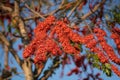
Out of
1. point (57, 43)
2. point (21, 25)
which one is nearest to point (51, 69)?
point (21, 25)

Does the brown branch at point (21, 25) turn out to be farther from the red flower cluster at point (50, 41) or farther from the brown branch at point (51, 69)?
the red flower cluster at point (50, 41)

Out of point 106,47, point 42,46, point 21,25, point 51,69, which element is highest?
point 21,25

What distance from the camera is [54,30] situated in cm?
509

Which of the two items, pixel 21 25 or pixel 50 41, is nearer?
pixel 50 41

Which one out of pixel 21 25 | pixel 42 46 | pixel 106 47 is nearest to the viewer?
pixel 42 46

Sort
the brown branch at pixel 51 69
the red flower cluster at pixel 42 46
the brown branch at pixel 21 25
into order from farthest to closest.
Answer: the brown branch at pixel 51 69 < the brown branch at pixel 21 25 < the red flower cluster at pixel 42 46

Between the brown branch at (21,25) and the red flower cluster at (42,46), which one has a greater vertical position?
the brown branch at (21,25)

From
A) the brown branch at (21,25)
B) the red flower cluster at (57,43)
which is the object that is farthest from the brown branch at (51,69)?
the red flower cluster at (57,43)

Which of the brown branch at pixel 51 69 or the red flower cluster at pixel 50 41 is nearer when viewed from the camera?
the red flower cluster at pixel 50 41

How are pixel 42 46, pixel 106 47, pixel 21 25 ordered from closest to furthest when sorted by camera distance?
pixel 42 46 < pixel 106 47 < pixel 21 25

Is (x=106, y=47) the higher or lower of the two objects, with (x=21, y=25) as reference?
lower

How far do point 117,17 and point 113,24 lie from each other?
228 millimetres

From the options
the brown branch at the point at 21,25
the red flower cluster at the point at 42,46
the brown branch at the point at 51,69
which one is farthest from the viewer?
the brown branch at the point at 51,69

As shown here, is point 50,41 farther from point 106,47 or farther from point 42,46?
point 106,47
